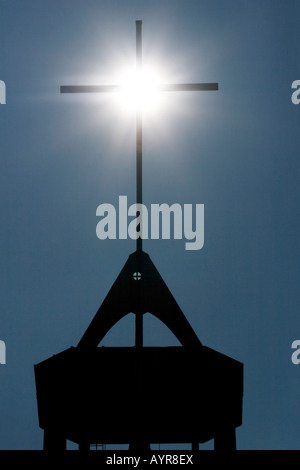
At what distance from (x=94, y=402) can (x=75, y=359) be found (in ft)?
3.63

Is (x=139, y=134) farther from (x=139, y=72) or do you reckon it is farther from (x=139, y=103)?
(x=139, y=72)

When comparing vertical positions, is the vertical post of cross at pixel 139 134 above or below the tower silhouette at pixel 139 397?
above

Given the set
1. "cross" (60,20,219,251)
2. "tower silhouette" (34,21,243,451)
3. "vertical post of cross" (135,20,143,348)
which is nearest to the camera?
"tower silhouette" (34,21,243,451)

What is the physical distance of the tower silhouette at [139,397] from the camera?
8.66 metres

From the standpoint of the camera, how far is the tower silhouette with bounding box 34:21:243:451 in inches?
341

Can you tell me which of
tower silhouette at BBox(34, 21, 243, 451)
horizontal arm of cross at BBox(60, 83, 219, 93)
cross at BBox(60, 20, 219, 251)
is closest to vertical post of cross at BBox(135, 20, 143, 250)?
cross at BBox(60, 20, 219, 251)

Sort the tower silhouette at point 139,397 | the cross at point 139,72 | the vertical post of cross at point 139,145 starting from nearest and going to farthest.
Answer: the tower silhouette at point 139,397, the vertical post of cross at point 139,145, the cross at point 139,72

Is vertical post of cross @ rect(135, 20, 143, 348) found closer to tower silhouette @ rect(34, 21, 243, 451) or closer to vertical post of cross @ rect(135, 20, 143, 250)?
vertical post of cross @ rect(135, 20, 143, 250)

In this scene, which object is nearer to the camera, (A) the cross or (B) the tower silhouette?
(B) the tower silhouette

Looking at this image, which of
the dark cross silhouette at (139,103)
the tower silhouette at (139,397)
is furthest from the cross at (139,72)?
the tower silhouette at (139,397)

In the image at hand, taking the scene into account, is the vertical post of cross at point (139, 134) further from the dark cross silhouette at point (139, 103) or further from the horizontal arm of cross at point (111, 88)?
the horizontal arm of cross at point (111, 88)

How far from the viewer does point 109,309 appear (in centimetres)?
1043

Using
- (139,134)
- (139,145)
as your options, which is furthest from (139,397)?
(139,134)
